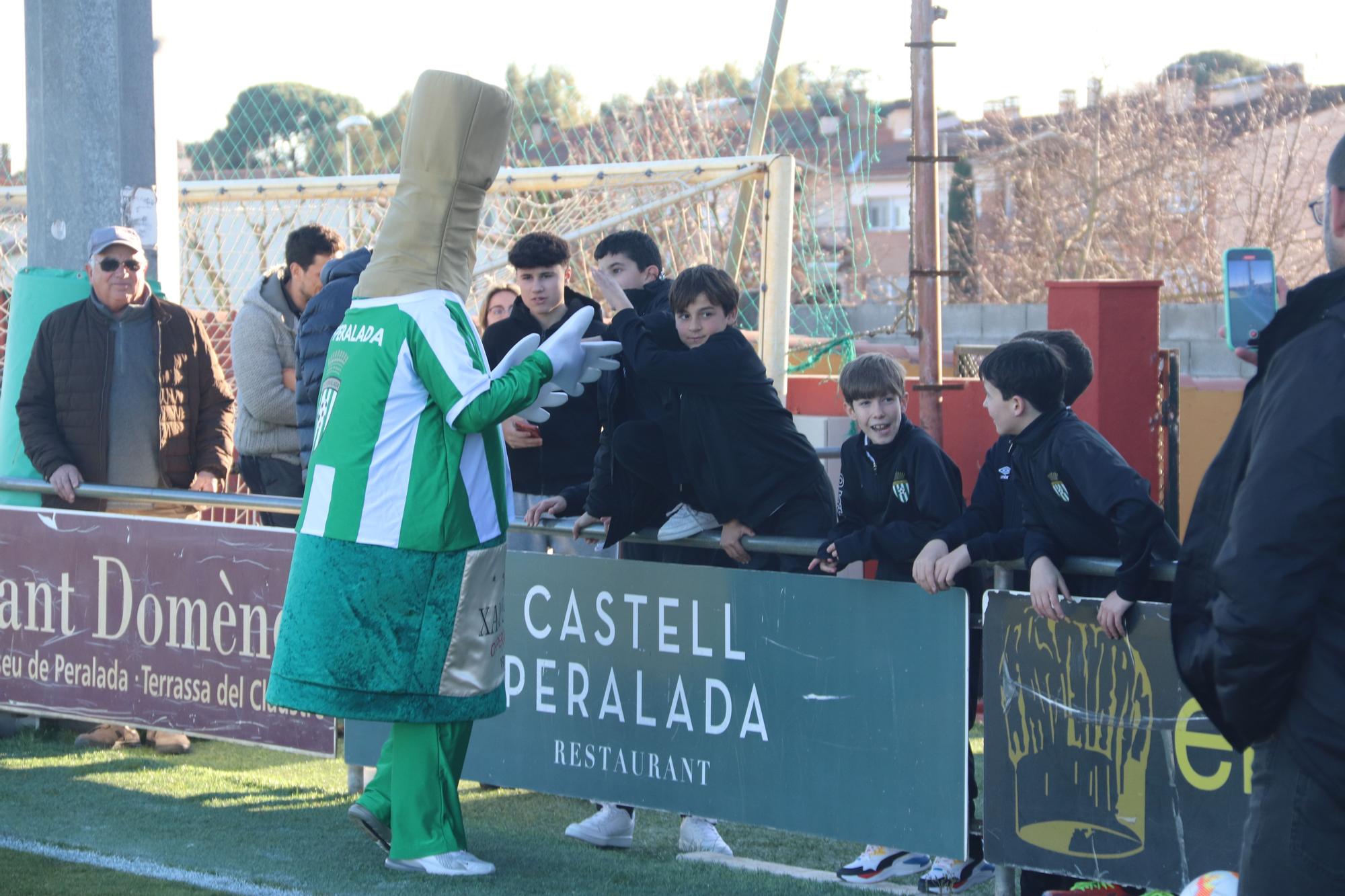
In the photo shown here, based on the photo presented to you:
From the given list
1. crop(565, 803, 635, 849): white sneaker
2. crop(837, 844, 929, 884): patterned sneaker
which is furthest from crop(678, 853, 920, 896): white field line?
crop(565, 803, 635, 849): white sneaker

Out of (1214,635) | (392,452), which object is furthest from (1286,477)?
(392,452)

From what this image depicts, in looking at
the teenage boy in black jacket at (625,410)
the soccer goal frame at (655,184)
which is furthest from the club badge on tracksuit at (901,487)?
the soccer goal frame at (655,184)

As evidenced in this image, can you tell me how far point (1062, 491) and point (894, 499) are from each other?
0.70 meters

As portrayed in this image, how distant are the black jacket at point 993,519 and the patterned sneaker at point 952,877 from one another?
3.23ft

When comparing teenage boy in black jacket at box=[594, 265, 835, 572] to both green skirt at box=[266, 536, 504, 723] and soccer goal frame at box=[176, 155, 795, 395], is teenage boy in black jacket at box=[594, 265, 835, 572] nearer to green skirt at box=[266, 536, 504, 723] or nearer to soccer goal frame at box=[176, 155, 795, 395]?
green skirt at box=[266, 536, 504, 723]

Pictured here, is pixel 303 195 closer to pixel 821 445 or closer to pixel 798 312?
pixel 821 445

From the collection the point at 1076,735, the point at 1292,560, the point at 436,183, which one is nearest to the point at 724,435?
the point at 436,183

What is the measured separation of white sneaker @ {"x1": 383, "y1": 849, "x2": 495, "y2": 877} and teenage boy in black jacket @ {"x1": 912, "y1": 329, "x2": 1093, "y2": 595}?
1.60 metres

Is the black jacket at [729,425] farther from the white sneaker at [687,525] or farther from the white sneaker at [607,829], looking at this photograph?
the white sneaker at [607,829]

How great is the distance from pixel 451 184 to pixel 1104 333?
15.2 ft

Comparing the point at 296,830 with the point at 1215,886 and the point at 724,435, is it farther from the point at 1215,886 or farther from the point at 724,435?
the point at 1215,886

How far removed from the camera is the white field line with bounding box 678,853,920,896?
→ 4719 mm

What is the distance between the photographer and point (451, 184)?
4.80m

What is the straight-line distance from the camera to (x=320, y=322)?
634 centimetres
